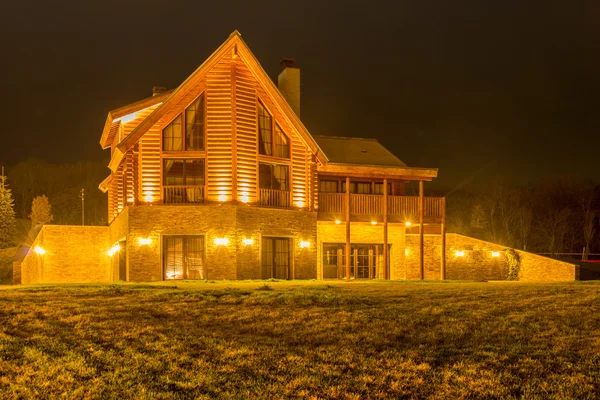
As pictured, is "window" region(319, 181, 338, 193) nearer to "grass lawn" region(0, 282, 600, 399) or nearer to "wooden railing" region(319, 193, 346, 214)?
"wooden railing" region(319, 193, 346, 214)

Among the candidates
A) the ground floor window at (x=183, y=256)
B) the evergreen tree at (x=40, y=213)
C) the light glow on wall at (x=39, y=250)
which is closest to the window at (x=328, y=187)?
the ground floor window at (x=183, y=256)

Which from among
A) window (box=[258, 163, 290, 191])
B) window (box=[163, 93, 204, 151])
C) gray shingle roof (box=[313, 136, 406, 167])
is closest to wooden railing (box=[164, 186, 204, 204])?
window (box=[163, 93, 204, 151])

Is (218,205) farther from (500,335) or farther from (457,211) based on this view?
(457,211)

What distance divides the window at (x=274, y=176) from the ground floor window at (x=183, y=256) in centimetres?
367

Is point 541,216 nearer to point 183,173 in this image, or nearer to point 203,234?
point 183,173

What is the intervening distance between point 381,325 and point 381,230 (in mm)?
20091

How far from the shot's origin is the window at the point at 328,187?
31.6m

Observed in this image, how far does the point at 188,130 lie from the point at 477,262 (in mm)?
16833

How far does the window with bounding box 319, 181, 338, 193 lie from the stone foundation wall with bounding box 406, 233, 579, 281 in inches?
176

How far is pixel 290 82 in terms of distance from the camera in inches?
1266

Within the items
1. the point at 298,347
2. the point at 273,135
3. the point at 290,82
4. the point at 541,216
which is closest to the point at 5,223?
the point at 290,82

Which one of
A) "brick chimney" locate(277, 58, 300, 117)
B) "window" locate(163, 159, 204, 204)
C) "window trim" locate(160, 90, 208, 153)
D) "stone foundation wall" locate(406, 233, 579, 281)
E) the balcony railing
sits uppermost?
"brick chimney" locate(277, 58, 300, 117)

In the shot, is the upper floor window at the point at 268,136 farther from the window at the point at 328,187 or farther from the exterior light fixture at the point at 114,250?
the exterior light fixture at the point at 114,250

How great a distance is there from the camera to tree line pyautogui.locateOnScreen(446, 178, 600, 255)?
69.2m
